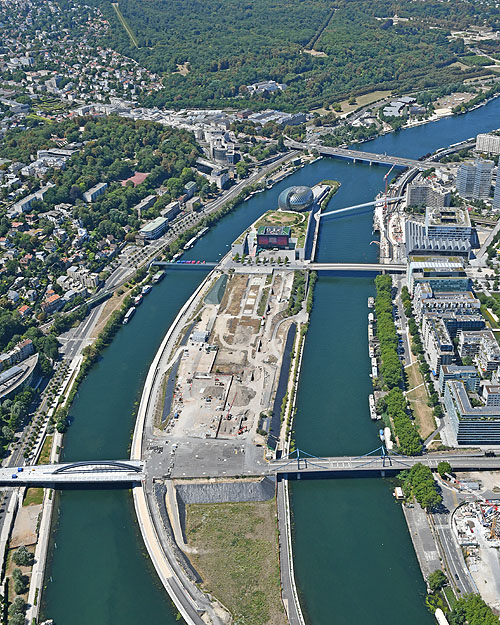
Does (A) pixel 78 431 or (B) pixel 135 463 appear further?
(A) pixel 78 431

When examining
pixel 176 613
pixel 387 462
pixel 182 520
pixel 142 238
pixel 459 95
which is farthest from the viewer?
pixel 459 95

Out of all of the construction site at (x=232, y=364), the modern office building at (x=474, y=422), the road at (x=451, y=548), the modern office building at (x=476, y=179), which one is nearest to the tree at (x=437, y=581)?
the road at (x=451, y=548)

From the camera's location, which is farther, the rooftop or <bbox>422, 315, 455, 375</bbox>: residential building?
the rooftop

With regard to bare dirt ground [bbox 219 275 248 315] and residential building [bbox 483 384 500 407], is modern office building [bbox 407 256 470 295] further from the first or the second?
residential building [bbox 483 384 500 407]

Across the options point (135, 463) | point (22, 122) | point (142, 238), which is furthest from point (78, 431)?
point (22, 122)

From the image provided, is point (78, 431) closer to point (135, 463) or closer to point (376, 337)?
point (135, 463)

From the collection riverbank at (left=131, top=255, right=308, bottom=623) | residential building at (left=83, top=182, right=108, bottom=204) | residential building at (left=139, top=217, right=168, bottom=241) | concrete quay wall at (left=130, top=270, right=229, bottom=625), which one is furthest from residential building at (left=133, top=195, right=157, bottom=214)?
concrete quay wall at (left=130, top=270, right=229, bottom=625)
